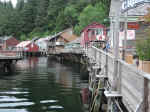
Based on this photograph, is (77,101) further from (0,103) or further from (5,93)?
(5,93)

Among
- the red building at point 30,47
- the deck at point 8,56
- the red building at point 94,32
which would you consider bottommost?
the deck at point 8,56

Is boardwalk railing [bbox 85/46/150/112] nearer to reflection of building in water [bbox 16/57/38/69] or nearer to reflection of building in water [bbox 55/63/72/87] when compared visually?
reflection of building in water [bbox 55/63/72/87]

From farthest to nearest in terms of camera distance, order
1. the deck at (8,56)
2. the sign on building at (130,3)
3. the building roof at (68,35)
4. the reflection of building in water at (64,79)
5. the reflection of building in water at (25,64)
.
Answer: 1. the building roof at (68,35)
2. the reflection of building in water at (25,64)
3. the deck at (8,56)
4. the reflection of building in water at (64,79)
5. the sign on building at (130,3)

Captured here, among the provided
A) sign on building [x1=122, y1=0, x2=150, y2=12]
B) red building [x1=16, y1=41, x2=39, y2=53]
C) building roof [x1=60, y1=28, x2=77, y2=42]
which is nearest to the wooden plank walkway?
sign on building [x1=122, y1=0, x2=150, y2=12]

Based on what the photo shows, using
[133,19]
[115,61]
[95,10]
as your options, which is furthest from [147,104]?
[95,10]

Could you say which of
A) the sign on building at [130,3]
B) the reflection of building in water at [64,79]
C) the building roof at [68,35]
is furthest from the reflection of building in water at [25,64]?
the sign on building at [130,3]

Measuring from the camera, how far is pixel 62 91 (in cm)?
2278

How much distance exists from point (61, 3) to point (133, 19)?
367 feet

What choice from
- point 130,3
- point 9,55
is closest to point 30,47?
point 9,55

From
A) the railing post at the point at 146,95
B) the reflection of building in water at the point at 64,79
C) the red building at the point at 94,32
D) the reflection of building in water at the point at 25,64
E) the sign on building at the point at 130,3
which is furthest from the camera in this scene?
the reflection of building in water at the point at 25,64

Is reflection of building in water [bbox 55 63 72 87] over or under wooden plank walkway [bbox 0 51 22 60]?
under

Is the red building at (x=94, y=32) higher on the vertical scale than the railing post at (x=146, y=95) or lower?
higher

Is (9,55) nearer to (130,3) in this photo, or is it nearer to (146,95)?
(130,3)

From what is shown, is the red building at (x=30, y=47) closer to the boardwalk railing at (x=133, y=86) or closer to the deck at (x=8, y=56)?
the deck at (x=8, y=56)
